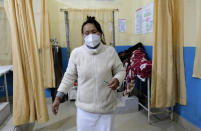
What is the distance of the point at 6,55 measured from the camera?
271 cm

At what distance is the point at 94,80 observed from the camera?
0.95m

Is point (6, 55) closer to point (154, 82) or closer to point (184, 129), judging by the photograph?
point (154, 82)

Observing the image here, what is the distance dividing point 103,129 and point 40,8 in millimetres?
2715

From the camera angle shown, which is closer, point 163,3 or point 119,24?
point 163,3

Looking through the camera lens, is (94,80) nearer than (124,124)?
Yes

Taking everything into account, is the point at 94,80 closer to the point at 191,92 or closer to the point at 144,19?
the point at 191,92

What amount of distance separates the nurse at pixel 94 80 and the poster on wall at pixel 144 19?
1.88m

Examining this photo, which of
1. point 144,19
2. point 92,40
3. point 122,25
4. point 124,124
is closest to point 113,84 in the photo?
point 92,40

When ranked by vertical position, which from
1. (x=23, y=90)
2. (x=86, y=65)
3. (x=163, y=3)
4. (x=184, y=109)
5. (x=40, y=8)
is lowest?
(x=184, y=109)

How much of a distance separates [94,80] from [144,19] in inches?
89.5

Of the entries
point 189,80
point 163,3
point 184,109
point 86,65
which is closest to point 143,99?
point 184,109

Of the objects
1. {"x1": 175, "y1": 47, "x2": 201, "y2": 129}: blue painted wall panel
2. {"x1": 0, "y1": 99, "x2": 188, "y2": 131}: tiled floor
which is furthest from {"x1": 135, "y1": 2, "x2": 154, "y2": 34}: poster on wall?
{"x1": 0, "y1": 99, "x2": 188, "y2": 131}: tiled floor

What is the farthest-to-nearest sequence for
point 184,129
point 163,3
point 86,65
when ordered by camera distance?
point 184,129
point 163,3
point 86,65

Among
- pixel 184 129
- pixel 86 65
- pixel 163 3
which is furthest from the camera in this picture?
pixel 184 129
